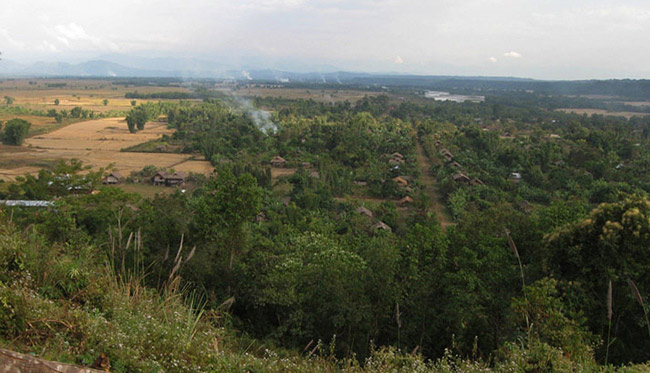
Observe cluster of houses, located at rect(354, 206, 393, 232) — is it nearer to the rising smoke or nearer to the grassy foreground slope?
Answer: the grassy foreground slope

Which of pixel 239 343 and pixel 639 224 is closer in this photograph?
pixel 239 343

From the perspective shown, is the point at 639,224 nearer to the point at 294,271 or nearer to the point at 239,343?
the point at 294,271

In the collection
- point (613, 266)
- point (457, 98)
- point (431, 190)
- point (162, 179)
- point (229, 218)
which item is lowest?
point (431, 190)

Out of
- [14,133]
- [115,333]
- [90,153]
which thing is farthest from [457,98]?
[115,333]

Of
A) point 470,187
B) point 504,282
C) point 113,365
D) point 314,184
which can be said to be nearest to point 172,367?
point 113,365

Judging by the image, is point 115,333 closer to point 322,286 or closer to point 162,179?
point 322,286

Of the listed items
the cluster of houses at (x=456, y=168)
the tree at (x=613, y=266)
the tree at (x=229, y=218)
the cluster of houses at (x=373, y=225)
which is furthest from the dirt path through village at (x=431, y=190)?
the tree at (x=229, y=218)

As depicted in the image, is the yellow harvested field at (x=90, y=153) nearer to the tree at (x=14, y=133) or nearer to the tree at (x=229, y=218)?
the tree at (x=14, y=133)
